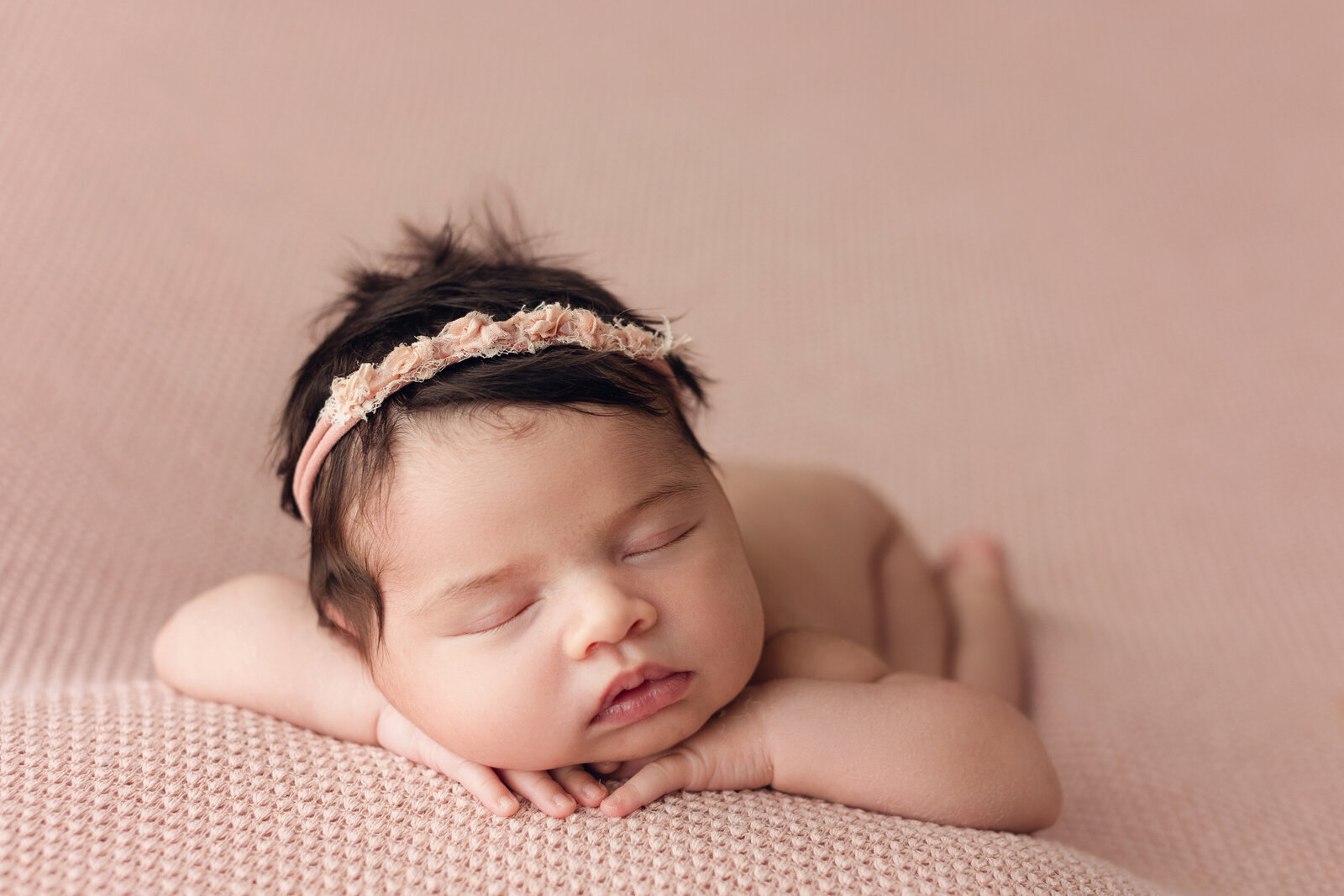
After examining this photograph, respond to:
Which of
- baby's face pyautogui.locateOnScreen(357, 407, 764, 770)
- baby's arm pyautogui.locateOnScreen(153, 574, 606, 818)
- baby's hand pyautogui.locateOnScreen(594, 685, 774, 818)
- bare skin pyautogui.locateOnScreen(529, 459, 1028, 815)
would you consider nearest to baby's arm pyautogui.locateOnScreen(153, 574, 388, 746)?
baby's arm pyautogui.locateOnScreen(153, 574, 606, 818)

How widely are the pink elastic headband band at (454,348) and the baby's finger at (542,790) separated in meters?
0.31

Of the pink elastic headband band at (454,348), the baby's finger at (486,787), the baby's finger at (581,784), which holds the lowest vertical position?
the baby's finger at (581,784)

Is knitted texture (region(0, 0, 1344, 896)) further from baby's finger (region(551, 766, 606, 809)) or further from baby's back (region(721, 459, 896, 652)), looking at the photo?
baby's back (region(721, 459, 896, 652))

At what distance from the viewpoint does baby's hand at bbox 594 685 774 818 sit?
85 centimetres

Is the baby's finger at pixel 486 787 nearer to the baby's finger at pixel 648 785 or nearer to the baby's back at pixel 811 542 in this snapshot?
the baby's finger at pixel 648 785

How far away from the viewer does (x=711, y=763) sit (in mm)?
884

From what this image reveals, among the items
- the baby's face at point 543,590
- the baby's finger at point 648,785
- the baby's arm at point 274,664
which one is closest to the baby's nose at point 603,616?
the baby's face at point 543,590

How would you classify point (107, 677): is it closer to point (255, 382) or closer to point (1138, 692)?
point (255, 382)

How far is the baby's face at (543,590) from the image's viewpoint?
2.67ft

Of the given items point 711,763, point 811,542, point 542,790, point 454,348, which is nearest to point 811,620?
point 811,542

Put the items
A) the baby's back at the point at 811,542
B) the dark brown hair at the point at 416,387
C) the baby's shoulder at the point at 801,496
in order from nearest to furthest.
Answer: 1. the dark brown hair at the point at 416,387
2. the baby's back at the point at 811,542
3. the baby's shoulder at the point at 801,496

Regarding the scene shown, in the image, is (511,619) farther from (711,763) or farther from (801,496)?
(801,496)

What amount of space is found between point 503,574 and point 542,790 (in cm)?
18

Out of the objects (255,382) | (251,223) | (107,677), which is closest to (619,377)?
(107,677)
